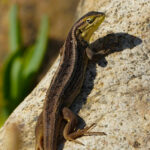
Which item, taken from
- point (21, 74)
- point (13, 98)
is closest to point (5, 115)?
point (13, 98)

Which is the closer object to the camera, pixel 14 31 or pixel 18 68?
pixel 18 68

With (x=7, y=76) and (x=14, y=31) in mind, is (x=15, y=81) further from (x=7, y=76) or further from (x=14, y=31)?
(x=14, y=31)

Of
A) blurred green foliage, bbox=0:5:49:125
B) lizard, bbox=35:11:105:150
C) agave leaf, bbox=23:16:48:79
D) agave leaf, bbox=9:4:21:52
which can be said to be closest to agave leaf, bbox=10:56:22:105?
blurred green foliage, bbox=0:5:49:125

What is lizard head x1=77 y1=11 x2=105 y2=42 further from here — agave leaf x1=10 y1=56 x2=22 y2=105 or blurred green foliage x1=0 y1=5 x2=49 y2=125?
agave leaf x1=10 y1=56 x2=22 y2=105

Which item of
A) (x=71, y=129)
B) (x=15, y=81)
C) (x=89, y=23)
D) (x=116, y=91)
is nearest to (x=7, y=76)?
(x=15, y=81)

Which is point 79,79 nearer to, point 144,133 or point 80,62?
point 80,62

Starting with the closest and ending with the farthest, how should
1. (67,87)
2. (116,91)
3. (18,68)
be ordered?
(116,91)
(67,87)
(18,68)

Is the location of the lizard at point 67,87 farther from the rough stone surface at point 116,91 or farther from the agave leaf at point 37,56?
the agave leaf at point 37,56
